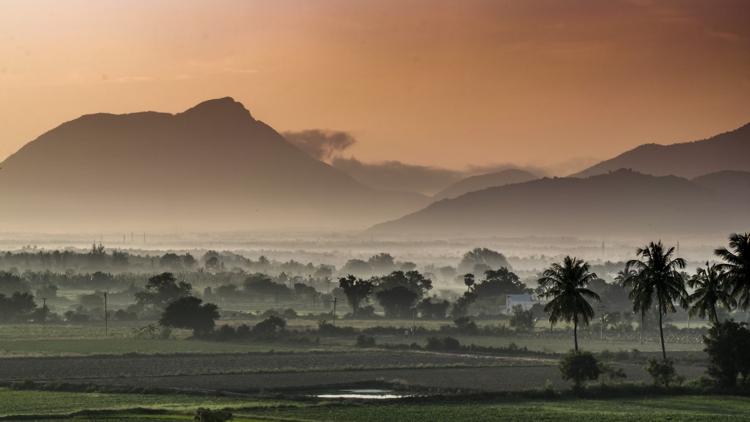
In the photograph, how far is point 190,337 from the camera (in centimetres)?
13688

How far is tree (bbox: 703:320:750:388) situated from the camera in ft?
296

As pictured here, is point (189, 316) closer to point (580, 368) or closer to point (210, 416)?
point (580, 368)

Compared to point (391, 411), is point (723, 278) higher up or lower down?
higher up

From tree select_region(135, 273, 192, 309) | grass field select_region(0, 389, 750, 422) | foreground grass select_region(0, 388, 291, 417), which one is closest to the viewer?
grass field select_region(0, 389, 750, 422)

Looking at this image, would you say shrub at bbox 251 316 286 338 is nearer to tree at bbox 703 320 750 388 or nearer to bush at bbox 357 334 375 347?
bush at bbox 357 334 375 347

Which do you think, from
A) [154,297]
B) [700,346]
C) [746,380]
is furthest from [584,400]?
[154,297]

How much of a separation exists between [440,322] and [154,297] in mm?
40737

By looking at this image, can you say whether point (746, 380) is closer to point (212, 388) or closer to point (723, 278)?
point (723, 278)

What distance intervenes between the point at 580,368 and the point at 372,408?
1904 centimetres

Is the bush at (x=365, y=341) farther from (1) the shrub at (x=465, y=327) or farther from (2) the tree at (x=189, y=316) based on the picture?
(1) the shrub at (x=465, y=327)

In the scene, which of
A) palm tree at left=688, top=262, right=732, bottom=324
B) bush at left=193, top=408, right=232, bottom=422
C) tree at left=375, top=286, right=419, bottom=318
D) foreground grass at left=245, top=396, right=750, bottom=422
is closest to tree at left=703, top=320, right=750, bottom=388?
foreground grass at left=245, top=396, right=750, bottom=422

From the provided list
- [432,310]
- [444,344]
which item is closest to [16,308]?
[432,310]

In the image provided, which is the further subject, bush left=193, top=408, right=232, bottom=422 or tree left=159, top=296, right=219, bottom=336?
tree left=159, top=296, right=219, bottom=336

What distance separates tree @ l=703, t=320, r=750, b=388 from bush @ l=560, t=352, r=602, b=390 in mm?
8319
